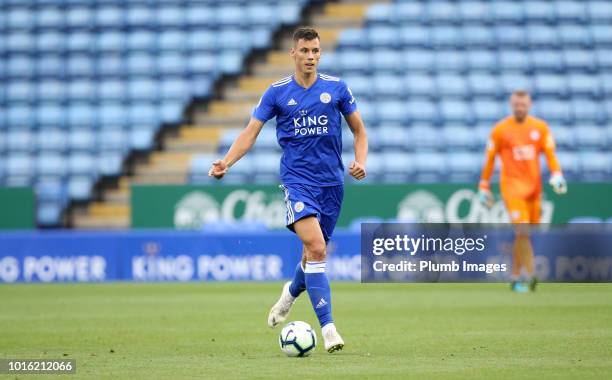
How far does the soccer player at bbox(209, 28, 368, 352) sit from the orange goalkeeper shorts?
6.44m

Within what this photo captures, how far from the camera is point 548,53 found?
2289 centimetres

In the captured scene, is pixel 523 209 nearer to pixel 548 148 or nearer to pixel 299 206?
pixel 548 148

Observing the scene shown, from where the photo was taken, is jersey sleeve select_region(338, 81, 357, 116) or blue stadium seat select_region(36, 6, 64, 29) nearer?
jersey sleeve select_region(338, 81, 357, 116)

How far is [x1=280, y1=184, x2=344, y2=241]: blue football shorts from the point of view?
25.3ft

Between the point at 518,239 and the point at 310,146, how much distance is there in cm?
647

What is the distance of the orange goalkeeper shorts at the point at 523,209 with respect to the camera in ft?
46.1

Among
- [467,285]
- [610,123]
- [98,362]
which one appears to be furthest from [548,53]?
[98,362]

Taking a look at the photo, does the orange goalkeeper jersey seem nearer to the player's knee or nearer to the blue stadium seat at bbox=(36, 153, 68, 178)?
the player's knee

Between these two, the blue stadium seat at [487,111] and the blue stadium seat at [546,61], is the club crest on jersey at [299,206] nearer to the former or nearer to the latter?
the blue stadium seat at [487,111]

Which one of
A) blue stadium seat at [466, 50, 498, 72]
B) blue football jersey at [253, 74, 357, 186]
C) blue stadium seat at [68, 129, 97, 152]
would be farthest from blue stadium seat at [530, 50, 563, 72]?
blue football jersey at [253, 74, 357, 186]

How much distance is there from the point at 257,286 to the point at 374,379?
9.63 m

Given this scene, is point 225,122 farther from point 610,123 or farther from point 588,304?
point 588,304

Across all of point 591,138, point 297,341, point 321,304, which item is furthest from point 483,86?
point 297,341

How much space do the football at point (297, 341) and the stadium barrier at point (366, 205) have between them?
410 inches
